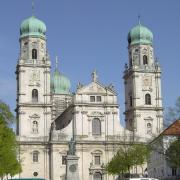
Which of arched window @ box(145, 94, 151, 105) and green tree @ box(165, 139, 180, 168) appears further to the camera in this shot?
arched window @ box(145, 94, 151, 105)

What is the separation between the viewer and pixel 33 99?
92562 millimetres

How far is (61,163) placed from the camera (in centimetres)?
9006

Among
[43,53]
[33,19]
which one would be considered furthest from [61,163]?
[33,19]

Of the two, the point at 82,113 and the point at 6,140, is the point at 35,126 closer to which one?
the point at 82,113

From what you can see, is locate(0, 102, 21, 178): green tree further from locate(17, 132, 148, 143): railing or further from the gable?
locate(17, 132, 148, 143): railing

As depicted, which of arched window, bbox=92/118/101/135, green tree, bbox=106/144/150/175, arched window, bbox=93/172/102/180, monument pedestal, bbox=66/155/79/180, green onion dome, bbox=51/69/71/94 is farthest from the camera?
green onion dome, bbox=51/69/71/94

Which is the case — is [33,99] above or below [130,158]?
above

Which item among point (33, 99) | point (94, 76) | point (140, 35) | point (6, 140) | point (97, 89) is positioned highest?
point (140, 35)

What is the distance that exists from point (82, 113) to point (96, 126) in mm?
3199

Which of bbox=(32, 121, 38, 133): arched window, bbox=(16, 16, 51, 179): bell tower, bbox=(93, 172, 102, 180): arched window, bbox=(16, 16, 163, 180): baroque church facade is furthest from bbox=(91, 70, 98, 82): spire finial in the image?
bbox=(93, 172, 102, 180): arched window

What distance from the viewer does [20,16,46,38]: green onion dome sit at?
95.4 metres

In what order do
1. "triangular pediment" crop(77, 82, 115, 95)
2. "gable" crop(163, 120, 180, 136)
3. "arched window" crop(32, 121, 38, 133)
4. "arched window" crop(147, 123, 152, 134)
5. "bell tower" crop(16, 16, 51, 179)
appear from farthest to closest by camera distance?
"arched window" crop(147, 123, 152, 134) < "triangular pediment" crop(77, 82, 115, 95) < "arched window" crop(32, 121, 38, 133) < "bell tower" crop(16, 16, 51, 179) < "gable" crop(163, 120, 180, 136)

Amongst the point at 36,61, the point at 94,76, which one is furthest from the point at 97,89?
the point at 36,61

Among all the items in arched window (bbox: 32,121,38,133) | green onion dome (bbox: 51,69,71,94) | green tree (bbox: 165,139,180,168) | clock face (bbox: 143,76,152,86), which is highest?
green onion dome (bbox: 51,69,71,94)
